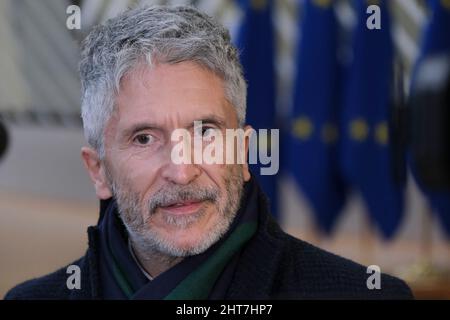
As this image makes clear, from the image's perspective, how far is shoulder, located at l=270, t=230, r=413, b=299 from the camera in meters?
0.86

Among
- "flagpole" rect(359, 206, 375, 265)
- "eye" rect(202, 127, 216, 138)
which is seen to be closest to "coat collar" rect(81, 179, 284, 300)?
"eye" rect(202, 127, 216, 138)

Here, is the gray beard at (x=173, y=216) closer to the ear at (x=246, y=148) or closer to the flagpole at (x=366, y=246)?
the ear at (x=246, y=148)

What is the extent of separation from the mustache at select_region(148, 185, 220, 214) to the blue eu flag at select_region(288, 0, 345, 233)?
1.25 metres

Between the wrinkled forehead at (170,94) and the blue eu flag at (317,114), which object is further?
the blue eu flag at (317,114)

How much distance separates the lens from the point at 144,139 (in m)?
0.80

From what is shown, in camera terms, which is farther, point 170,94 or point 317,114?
point 317,114

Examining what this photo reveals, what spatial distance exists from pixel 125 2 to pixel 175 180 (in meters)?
0.32

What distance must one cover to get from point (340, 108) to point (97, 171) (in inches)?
53.9

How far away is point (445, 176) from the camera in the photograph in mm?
517

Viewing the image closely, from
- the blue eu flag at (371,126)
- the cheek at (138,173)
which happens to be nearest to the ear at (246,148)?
the cheek at (138,173)

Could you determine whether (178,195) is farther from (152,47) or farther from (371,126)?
(371,126)

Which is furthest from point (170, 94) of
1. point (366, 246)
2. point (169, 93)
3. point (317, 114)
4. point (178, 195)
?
point (366, 246)

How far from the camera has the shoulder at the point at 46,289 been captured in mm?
895

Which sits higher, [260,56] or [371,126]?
[260,56]
